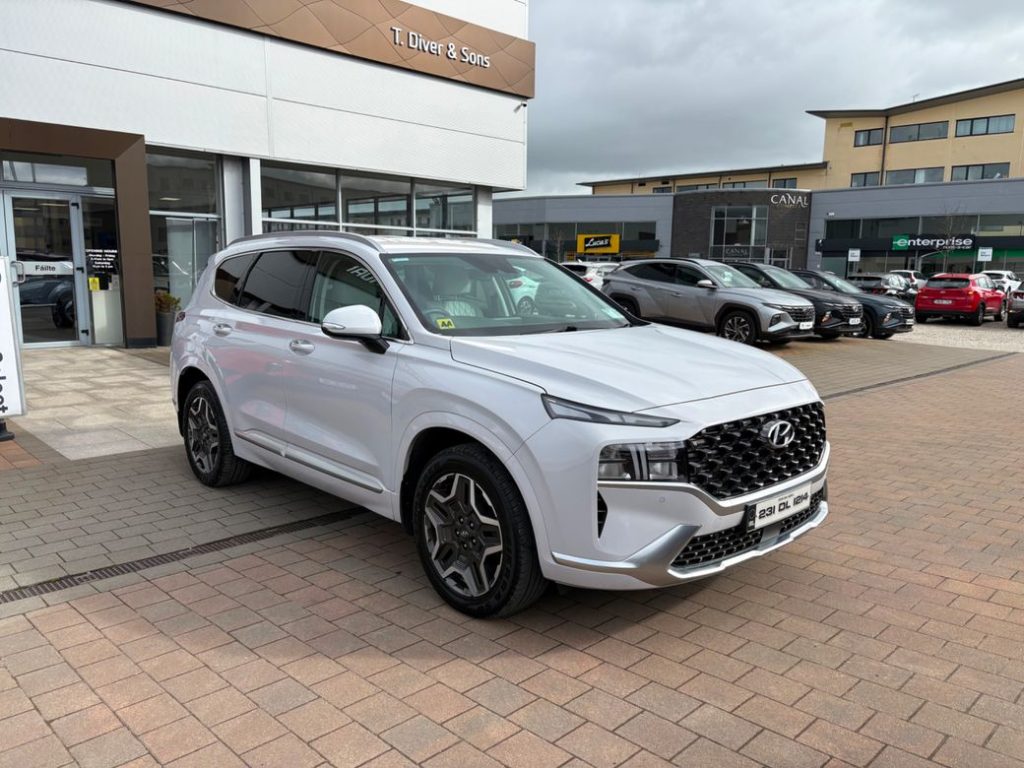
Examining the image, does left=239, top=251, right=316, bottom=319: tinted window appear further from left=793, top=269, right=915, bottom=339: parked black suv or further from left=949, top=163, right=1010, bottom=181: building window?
left=949, top=163, right=1010, bottom=181: building window

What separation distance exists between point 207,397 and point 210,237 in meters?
10.4

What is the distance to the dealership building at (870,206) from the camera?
50812 millimetres

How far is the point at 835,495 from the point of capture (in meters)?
5.70

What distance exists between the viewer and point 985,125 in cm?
5884

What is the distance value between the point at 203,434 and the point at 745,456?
3963 mm

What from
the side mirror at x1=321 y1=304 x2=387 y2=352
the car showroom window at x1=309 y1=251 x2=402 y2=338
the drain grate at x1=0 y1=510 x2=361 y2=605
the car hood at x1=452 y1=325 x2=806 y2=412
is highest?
the car showroom window at x1=309 y1=251 x2=402 y2=338

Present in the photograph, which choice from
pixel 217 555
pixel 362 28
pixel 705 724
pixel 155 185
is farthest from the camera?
pixel 362 28

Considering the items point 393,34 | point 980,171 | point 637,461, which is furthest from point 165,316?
point 980,171

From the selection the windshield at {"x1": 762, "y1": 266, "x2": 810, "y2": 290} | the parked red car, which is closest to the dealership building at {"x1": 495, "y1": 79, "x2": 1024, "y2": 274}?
the parked red car

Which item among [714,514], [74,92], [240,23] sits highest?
[240,23]

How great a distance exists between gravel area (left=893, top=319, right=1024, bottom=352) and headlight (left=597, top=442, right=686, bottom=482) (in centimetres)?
1777

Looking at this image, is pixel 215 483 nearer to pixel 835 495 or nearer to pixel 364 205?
pixel 835 495

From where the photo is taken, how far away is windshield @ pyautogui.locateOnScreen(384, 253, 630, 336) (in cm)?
410

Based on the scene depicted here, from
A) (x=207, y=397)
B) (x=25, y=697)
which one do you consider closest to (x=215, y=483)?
(x=207, y=397)
